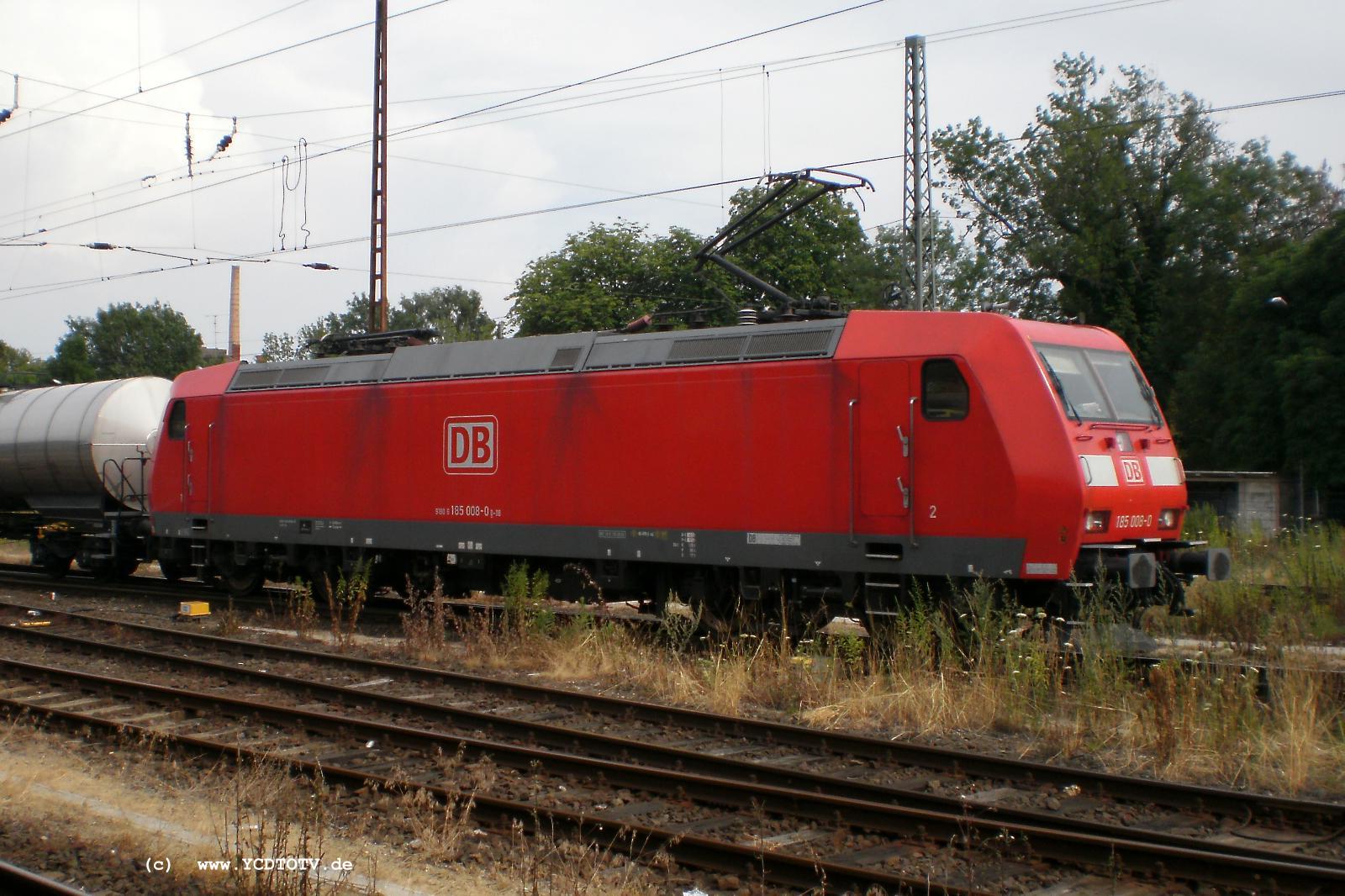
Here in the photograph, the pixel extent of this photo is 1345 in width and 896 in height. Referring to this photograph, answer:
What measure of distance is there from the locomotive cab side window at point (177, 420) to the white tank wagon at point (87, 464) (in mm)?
2281

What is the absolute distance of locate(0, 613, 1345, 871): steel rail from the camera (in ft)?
21.2

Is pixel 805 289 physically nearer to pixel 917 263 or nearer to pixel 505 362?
pixel 917 263

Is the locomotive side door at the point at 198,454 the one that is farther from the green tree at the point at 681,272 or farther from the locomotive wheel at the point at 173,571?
the green tree at the point at 681,272

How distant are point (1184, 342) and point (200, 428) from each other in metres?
33.4

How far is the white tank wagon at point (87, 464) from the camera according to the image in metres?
21.1

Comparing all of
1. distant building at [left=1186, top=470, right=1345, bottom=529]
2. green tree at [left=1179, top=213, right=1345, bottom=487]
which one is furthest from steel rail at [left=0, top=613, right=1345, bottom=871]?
green tree at [left=1179, top=213, right=1345, bottom=487]

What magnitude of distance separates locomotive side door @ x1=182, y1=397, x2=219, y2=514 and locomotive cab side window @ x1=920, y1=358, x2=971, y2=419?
11516 mm

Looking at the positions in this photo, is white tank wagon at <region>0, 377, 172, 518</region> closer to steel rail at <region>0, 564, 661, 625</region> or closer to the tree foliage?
steel rail at <region>0, 564, 661, 625</region>

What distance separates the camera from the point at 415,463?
15.1m

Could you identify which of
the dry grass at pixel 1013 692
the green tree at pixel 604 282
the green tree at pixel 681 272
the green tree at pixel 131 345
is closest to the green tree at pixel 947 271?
the green tree at pixel 681 272

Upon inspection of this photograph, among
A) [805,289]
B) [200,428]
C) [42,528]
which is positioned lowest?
[42,528]

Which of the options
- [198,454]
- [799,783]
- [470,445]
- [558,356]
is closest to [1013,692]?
[799,783]

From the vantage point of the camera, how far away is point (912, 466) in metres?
10.9

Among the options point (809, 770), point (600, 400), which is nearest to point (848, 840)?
point (809, 770)
